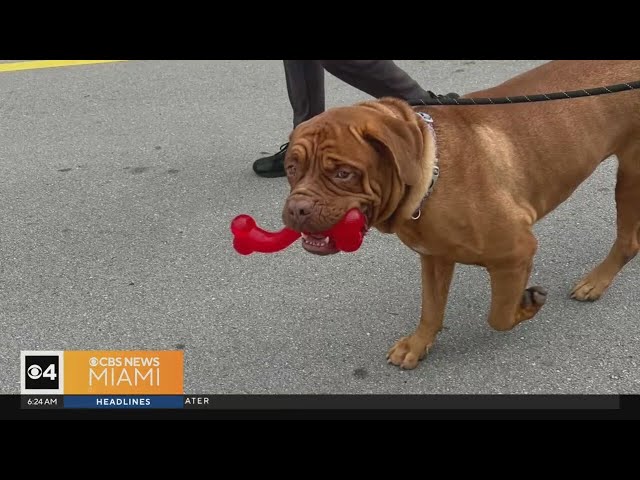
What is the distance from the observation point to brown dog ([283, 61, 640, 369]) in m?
2.09

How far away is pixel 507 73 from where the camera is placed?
5.82 metres

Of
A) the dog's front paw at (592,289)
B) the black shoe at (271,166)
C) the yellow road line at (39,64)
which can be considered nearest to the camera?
the dog's front paw at (592,289)

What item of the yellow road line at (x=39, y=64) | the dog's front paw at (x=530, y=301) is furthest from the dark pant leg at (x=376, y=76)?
the yellow road line at (x=39, y=64)

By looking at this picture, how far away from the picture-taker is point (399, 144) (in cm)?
211

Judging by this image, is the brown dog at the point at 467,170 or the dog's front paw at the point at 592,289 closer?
the brown dog at the point at 467,170

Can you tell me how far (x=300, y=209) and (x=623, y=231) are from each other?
68.1 inches

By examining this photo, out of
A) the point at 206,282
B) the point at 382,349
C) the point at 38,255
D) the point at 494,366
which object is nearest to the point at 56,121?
the point at 38,255

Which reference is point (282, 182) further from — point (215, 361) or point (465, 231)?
point (465, 231)

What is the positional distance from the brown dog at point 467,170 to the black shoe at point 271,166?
1964 millimetres

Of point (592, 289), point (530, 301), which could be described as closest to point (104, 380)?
point (530, 301)

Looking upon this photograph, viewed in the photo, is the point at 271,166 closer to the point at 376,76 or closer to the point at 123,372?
the point at 376,76

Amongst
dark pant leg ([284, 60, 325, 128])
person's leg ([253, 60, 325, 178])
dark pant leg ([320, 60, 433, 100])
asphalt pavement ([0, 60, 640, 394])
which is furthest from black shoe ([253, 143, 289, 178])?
dark pant leg ([320, 60, 433, 100])

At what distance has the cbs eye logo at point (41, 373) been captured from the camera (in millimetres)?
2771

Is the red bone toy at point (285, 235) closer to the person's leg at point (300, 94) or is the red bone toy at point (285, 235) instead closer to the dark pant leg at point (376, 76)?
the dark pant leg at point (376, 76)
